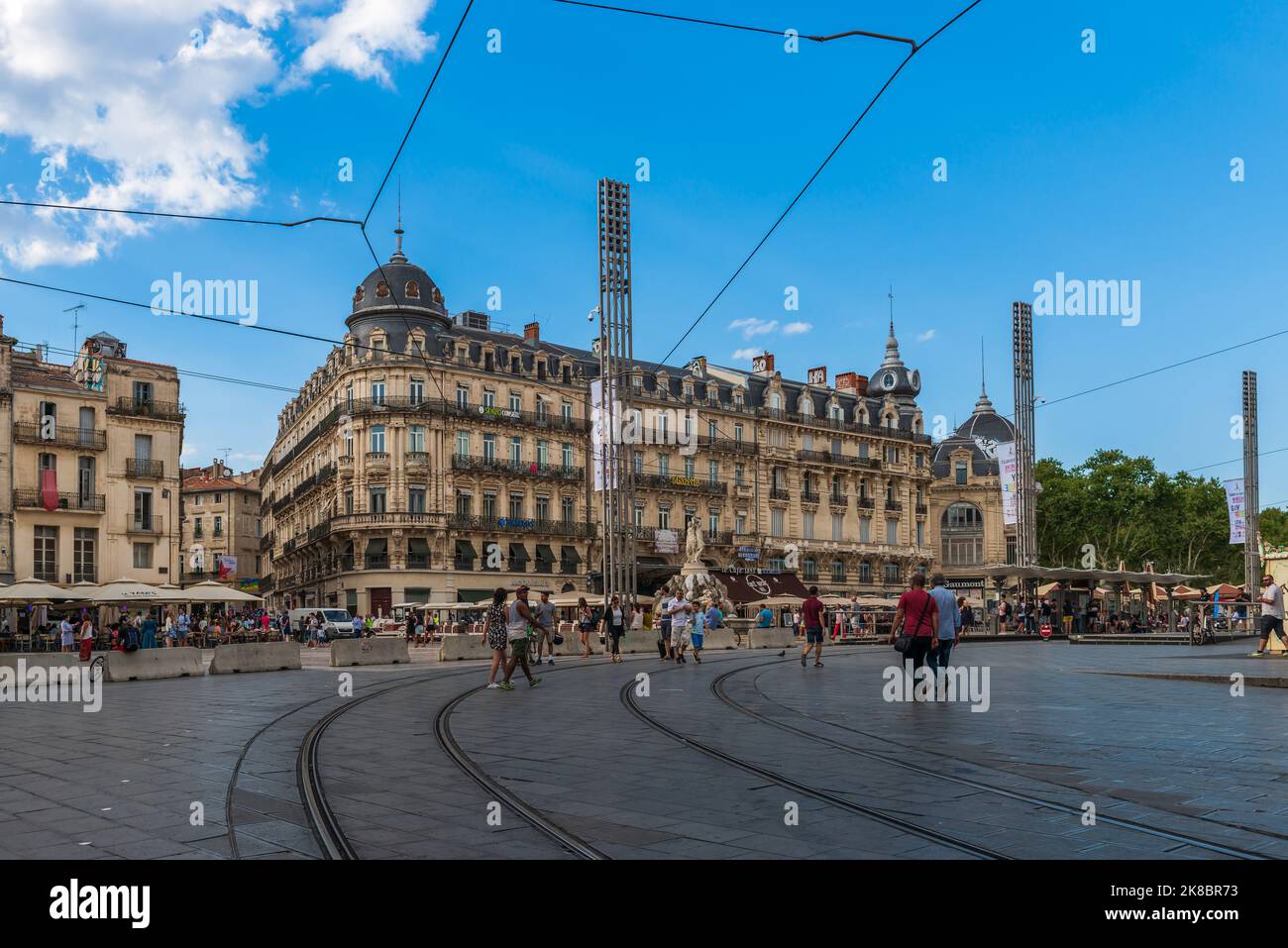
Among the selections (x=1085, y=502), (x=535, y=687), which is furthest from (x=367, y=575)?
(x=1085, y=502)

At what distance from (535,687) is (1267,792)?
11.6 metres

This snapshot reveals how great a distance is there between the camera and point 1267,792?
24.0ft

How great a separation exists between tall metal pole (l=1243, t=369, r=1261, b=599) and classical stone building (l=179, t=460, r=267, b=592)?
6844 centimetres

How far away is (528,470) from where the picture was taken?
58969mm

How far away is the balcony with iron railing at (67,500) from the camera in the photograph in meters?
44.9

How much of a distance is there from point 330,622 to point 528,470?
51.2ft

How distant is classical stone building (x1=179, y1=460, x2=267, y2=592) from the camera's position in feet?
298

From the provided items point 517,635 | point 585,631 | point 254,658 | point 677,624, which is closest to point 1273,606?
point 677,624

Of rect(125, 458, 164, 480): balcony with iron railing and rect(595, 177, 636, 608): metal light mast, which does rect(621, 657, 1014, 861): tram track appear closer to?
rect(595, 177, 636, 608): metal light mast

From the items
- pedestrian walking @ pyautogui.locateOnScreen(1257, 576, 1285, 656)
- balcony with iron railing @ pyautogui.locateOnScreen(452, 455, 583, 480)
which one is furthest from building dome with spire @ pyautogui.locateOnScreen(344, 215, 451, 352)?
pedestrian walking @ pyautogui.locateOnScreen(1257, 576, 1285, 656)

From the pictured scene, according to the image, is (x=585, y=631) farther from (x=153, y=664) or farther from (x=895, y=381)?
(x=895, y=381)

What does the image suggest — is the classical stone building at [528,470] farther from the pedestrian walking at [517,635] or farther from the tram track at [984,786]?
the tram track at [984,786]
